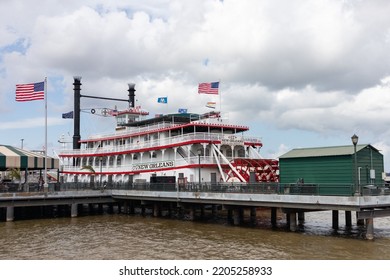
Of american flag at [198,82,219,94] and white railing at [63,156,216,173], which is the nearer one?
american flag at [198,82,219,94]

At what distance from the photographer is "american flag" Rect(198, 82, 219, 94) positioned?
124ft

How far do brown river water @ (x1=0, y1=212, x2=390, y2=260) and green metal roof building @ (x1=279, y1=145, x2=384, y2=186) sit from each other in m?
3.11

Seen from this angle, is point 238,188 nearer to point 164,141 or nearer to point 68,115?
point 164,141

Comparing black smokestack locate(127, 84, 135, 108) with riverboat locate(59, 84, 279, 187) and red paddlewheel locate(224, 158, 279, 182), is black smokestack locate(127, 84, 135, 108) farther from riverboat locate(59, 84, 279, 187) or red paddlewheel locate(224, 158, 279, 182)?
red paddlewheel locate(224, 158, 279, 182)

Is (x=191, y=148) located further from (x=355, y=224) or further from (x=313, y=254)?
(x=313, y=254)

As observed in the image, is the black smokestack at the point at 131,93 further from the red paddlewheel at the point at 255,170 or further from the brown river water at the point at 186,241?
the brown river water at the point at 186,241

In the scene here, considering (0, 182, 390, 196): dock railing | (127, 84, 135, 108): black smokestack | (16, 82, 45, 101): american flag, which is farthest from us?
(127, 84, 135, 108): black smokestack

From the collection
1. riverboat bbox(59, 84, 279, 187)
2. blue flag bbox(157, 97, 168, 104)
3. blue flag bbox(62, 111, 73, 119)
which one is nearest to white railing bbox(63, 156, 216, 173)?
riverboat bbox(59, 84, 279, 187)

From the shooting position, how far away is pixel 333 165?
86.0 feet

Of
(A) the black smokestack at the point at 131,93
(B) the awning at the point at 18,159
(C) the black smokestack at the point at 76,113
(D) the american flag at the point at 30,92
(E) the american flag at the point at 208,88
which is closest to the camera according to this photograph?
(D) the american flag at the point at 30,92

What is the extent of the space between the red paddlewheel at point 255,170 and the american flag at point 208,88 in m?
6.17

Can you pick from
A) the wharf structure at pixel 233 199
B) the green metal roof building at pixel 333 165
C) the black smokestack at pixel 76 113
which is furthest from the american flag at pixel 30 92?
the black smokestack at pixel 76 113

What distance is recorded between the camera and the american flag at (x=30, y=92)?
3488 cm

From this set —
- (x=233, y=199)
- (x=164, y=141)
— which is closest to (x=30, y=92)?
(x=164, y=141)
